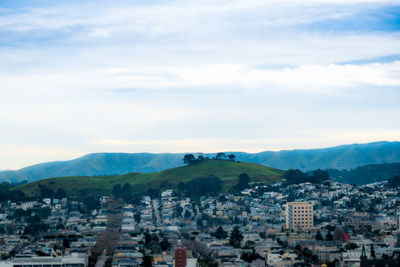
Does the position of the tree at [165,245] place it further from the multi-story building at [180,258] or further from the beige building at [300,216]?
the beige building at [300,216]

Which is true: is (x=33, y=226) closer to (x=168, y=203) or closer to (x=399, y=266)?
(x=168, y=203)

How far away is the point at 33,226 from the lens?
147 meters

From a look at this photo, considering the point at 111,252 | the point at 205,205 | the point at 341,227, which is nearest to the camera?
the point at 111,252

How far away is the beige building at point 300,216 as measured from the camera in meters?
152

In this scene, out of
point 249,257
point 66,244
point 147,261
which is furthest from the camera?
point 66,244

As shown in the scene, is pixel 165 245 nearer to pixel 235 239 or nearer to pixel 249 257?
pixel 235 239

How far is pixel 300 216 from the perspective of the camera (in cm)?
15325

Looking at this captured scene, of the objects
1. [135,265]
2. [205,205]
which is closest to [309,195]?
[205,205]

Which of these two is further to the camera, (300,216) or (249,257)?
(300,216)

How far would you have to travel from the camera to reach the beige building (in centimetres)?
15188

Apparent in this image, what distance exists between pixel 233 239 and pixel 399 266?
36997mm

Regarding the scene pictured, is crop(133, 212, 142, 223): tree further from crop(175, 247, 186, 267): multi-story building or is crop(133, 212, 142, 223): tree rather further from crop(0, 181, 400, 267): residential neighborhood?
crop(175, 247, 186, 267): multi-story building

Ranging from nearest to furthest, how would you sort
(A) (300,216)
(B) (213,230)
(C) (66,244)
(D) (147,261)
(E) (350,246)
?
(D) (147,261) → (E) (350,246) → (C) (66,244) → (B) (213,230) → (A) (300,216)

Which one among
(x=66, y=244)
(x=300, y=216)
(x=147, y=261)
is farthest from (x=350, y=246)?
(x=300, y=216)
